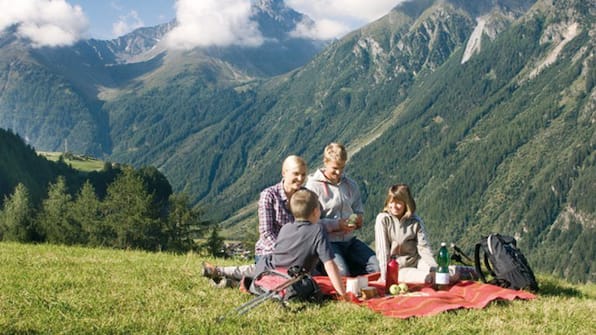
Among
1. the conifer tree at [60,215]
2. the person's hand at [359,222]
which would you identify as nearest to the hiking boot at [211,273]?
the person's hand at [359,222]

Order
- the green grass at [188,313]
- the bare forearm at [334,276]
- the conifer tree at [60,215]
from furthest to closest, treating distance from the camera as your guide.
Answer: the conifer tree at [60,215] → the bare forearm at [334,276] → the green grass at [188,313]

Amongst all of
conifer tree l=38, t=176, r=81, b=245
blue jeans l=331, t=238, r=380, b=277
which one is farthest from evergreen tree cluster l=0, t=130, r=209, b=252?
blue jeans l=331, t=238, r=380, b=277

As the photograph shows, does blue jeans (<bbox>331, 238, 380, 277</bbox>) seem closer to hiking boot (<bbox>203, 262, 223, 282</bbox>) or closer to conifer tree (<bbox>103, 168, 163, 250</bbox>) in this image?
hiking boot (<bbox>203, 262, 223, 282</bbox>)

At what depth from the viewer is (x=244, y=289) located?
12555 mm

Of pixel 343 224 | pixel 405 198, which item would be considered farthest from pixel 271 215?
pixel 405 198

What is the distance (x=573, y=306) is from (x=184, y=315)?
7592 millimetres

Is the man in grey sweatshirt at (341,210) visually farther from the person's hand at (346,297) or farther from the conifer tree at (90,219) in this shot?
the conifer tree at (90,219)

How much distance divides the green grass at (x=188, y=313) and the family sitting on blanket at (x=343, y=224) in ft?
6.31

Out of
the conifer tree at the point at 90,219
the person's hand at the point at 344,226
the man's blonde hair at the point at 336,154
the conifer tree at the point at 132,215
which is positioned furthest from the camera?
the conifer tree at the point at 90,219

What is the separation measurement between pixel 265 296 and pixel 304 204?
2208mm

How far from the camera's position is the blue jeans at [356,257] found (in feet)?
48.0

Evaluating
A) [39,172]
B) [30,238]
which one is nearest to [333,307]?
[30,238]

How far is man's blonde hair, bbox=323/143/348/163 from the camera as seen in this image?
46.6ft

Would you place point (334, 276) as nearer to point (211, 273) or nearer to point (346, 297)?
point (346, 297)
